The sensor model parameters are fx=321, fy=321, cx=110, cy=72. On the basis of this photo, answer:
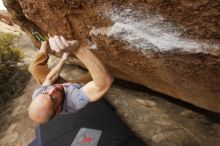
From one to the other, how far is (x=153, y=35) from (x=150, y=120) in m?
2.20

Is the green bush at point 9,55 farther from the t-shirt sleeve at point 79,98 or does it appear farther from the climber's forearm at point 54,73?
the t-shirt sleeve at point 79,98

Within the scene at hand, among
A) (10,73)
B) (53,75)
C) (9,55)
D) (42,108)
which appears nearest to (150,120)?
(53,75)

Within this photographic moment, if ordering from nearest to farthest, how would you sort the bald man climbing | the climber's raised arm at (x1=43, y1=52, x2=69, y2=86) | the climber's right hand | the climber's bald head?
the climber's right hand, the bald man climbing, the climber's bald head, the climber's raised arm at (x1=43, y1=52, x2=69, y2=86)

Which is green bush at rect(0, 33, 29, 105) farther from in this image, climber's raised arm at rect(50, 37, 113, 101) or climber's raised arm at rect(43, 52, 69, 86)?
climber's raised arm at rect(50, 37, 113, 101)

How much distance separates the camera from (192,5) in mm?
1995

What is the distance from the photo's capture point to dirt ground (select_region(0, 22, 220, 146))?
162 inches

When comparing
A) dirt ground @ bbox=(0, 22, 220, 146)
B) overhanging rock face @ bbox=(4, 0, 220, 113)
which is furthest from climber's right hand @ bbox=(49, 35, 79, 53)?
dirt ground @ bbox=(0, 22, 220, 146)

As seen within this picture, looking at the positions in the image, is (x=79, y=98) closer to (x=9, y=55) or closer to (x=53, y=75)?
(x=53, y=75)

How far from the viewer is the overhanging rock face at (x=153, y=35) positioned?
217 cm

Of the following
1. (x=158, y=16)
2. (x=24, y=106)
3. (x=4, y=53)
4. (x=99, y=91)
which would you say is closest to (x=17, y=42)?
(x=4, y=53)

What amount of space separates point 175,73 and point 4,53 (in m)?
4.72

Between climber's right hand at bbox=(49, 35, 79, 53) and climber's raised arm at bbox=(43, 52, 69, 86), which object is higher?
climber's right hand at bbox=(49, 35, 79, 53)

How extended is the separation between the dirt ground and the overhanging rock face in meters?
0.69

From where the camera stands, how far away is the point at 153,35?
2.53m
